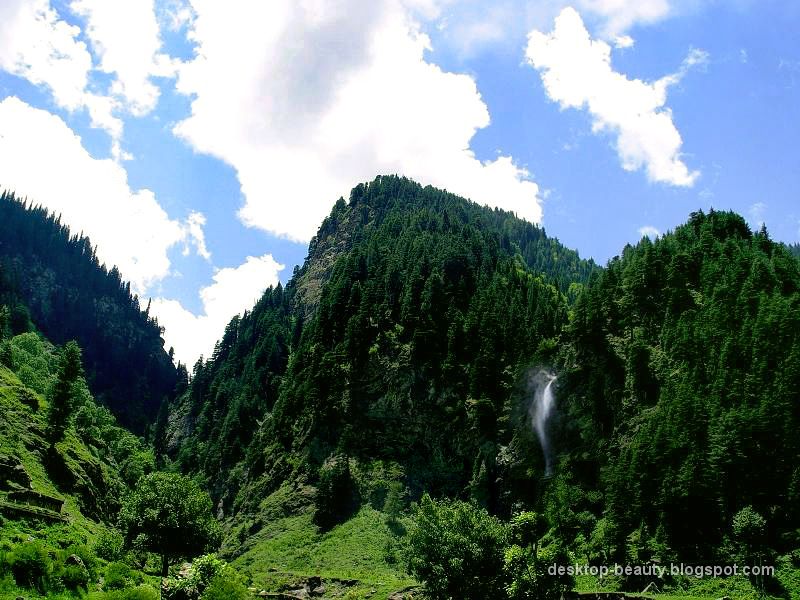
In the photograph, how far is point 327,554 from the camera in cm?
10806

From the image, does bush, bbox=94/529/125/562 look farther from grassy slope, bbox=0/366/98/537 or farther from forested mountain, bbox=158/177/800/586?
forested mountain, bbox=158/177/800/586

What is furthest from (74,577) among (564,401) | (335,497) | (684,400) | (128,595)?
(564,401)

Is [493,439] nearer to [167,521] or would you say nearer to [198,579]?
[167,521]

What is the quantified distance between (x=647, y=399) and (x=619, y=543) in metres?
25.7

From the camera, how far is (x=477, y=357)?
132m

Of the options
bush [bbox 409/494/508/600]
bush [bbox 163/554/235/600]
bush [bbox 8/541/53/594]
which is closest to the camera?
bush [bbox 8/541/53/594]

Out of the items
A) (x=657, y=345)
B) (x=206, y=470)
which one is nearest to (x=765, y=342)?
(x=657, y=345)

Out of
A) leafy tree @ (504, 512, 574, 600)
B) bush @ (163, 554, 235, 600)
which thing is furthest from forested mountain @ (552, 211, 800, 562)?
bush @ (163, 554, 235, 600)

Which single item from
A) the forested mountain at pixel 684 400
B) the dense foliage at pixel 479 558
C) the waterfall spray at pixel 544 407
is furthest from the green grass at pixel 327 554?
the waterfall spray at pixel 544 407

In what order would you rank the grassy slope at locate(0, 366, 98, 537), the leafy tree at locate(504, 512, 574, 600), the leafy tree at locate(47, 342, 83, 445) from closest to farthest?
the leafy tree at locate(504, 512, 574, 600), the grassy slope at locate(0, 366, 98, 537), the leafy tree at locate(47, 342, 83, 445)

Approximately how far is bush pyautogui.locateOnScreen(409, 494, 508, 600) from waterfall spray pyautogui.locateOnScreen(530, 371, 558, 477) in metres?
44.3

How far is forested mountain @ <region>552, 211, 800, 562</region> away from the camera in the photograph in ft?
259

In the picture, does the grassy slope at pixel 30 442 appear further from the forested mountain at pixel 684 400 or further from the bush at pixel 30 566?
the forested mountain at pixel 684 400

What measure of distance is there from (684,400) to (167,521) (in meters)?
69.8
